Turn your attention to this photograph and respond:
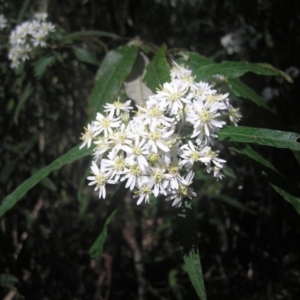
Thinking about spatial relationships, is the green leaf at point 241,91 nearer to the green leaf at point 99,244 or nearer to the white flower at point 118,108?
the white flower at point 118,108

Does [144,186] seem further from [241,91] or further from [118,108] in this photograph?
[241,91]

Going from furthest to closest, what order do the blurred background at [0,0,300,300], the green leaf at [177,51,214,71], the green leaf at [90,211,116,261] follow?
the blurred background at [0,0,300,300] → the green leaf at [177,51,214,71] → the green leaf at [90,211,116,261]

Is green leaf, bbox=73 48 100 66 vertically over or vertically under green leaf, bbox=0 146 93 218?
over

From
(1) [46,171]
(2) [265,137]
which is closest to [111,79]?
(1) [46,171]

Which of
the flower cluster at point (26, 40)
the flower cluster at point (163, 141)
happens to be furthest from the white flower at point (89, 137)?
the flower cluster at point (26, 40)

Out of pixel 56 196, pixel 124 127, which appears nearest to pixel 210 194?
pixel 56 196

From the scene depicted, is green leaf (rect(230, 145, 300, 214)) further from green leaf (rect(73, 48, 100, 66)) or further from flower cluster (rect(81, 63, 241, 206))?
green leaf (rect(73, 48, 100, 66))

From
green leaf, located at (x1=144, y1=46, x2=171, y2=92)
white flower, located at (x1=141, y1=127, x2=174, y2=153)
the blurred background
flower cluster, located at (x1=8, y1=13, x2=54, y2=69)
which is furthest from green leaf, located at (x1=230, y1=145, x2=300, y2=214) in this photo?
flower cluster, located at (x1=8, y1=13, x2=54, y2=69)
